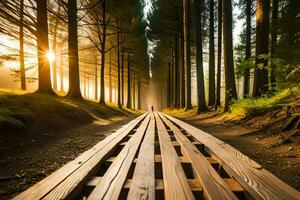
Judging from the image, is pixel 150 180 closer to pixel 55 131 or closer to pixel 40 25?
pixel 55 131

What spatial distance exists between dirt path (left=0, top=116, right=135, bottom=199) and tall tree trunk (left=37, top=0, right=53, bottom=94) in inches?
238

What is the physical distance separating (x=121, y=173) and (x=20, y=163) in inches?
82.9

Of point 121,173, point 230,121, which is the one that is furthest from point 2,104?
point 230,121

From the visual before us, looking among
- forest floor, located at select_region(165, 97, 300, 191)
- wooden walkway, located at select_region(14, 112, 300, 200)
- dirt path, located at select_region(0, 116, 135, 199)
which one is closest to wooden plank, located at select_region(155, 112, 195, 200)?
wooden walkway, located at select_region(14, 112, 300, 200)

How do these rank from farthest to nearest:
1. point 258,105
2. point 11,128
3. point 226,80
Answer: point 226,80 < point 258,105 < point 11,128

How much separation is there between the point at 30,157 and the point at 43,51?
819 cm

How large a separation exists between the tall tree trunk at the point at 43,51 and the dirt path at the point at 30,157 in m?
6.06

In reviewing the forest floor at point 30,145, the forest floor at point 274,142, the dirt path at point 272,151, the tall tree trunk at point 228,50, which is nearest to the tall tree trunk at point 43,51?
the forest floor at point 30,145

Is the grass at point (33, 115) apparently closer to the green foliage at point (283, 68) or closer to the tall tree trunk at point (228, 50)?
the green foliage at point (283, 68)

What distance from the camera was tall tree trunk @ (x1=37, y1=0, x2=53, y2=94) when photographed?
1100 centimetres

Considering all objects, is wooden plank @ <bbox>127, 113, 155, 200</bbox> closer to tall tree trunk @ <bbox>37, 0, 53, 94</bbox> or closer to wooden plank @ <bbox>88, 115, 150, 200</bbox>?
wooden plank @ <bbox>88, 115, 150, 200</bbox>

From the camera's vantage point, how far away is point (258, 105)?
7715 mm

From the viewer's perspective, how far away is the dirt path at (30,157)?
2.89 meters

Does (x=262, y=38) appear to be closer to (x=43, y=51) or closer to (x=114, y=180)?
(x=114, y=180)
